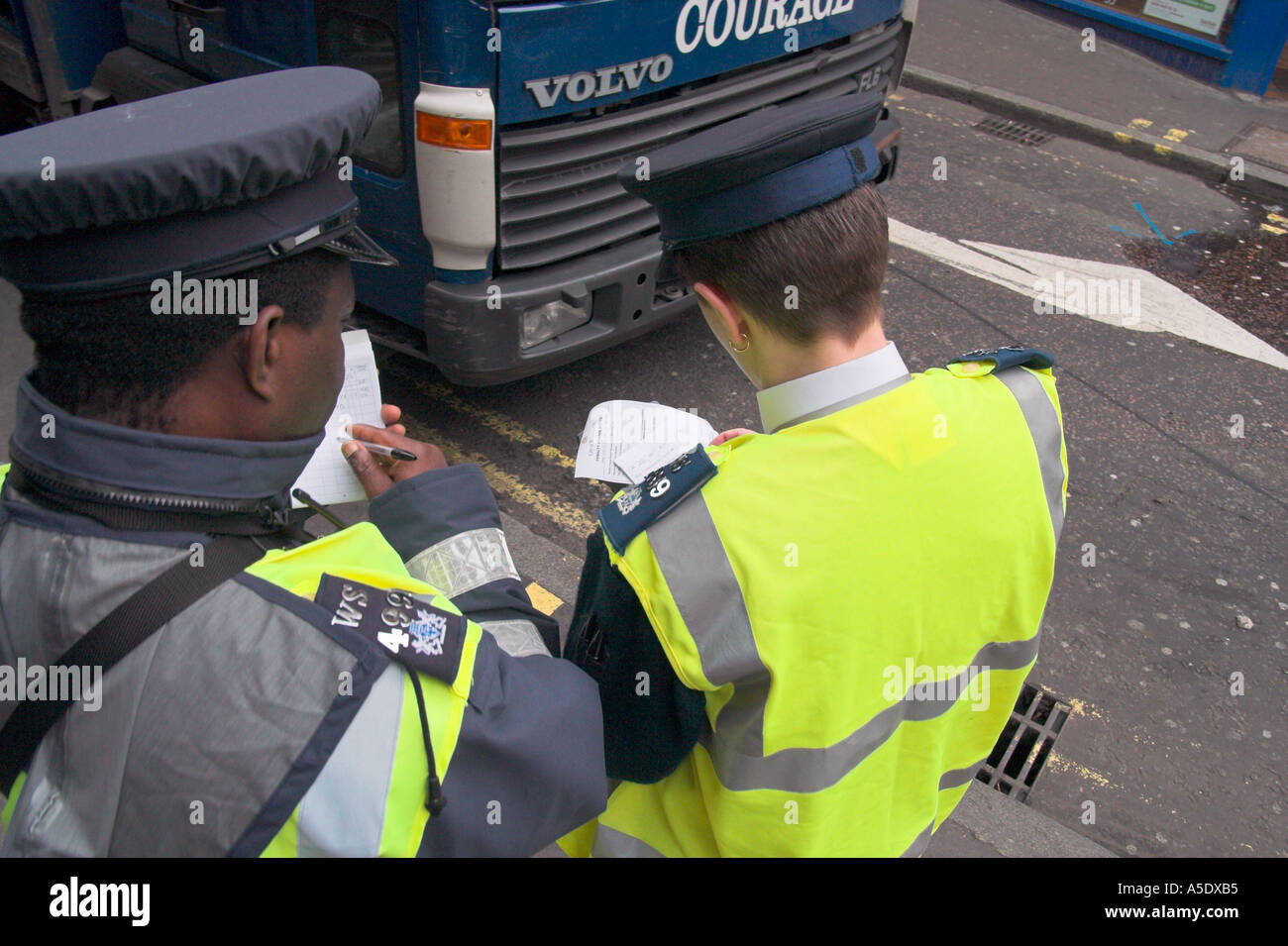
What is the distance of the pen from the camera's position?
1.78m

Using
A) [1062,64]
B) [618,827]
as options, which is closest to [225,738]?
[618,827]

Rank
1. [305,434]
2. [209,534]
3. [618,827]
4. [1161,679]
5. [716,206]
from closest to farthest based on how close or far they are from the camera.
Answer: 1. [209,534]
2. [305,434]
3. [716,206]
4. [618,827]
5. [1161,679]

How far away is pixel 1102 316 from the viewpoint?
5.43 metres

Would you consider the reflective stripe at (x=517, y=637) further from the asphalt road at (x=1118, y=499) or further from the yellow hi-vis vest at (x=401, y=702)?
the asphalt road at (x=1118, y=499)

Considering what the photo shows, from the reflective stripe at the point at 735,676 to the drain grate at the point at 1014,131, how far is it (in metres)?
7.33

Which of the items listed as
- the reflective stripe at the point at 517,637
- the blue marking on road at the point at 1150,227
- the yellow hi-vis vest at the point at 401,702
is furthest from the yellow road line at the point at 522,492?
the blue marking on road at the point at 1150,227

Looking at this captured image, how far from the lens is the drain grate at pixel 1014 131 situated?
775cm

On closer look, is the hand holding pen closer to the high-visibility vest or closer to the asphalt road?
the high-visibility vest

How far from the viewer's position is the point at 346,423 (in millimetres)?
1868

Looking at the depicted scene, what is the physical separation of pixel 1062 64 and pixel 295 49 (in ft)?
26.3

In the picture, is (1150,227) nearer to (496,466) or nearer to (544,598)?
(496,466)

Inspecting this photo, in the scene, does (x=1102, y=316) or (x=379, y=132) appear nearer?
(x=379, y=132)

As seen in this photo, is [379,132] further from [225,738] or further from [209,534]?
[225,738]

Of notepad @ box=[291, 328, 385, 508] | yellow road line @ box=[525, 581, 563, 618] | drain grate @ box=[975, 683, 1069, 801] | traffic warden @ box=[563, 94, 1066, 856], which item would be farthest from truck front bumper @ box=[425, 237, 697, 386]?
drain grate @ box=[975, 683, 1069, 801]
